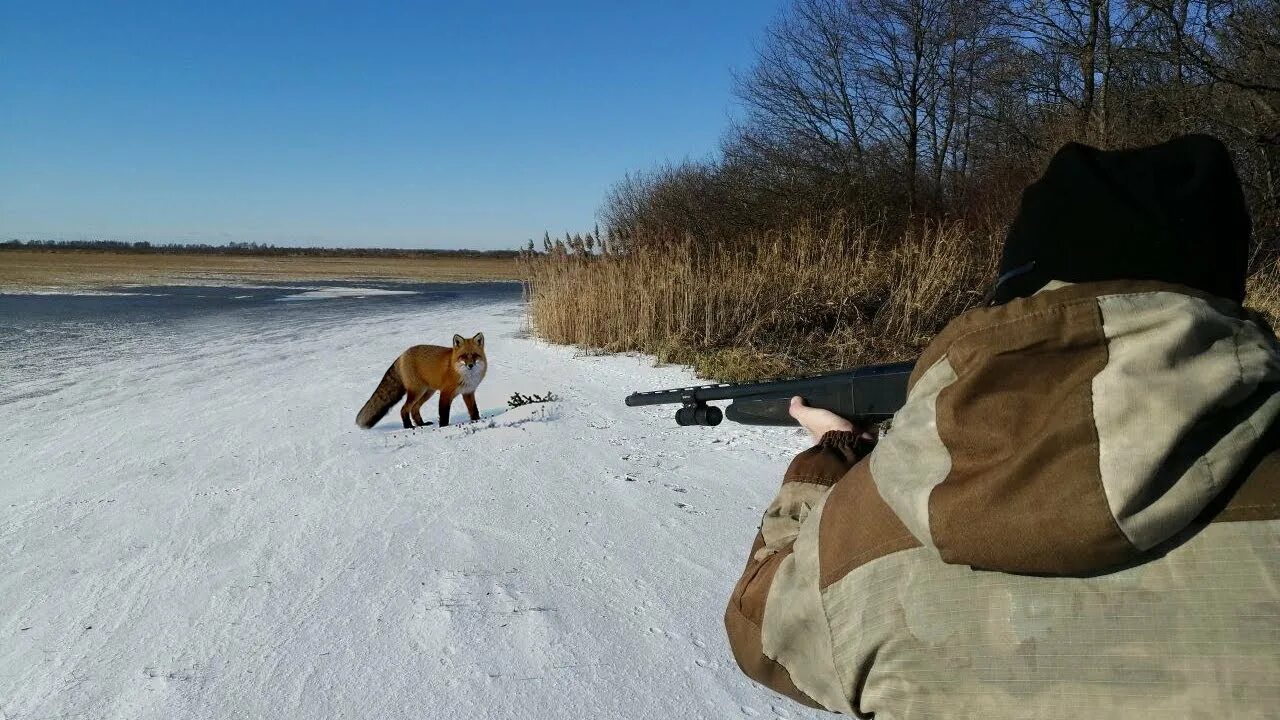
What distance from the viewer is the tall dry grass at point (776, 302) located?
9.55 metres

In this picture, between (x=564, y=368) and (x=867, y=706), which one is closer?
(x=867, y=706)

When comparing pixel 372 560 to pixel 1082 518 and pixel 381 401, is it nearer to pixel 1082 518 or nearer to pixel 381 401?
pixel 381 401

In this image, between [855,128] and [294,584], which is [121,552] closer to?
[294,584]

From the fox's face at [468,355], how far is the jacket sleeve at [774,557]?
483 cm

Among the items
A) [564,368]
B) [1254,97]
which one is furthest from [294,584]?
[1254,97]

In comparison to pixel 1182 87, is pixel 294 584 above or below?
below

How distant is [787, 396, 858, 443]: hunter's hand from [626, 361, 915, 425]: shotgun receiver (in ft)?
0.12

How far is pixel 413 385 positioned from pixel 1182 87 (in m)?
13.3

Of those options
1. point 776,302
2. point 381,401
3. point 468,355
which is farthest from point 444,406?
point 776,302

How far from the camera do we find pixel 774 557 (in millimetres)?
1430

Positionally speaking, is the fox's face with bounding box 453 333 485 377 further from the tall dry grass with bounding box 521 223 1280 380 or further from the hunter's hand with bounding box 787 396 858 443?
the hunter's hand with bounding box 787 396 858 443

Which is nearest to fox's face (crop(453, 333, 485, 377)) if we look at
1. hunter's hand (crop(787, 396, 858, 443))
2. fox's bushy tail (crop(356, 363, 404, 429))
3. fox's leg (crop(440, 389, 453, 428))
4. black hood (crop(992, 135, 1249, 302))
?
fox's leg (crop(440, 389, 453, 428))

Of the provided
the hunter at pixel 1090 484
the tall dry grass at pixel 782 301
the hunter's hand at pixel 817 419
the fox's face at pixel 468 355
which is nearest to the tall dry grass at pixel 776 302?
the tall dry grass at pixel 782 301

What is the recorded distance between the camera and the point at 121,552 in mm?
3918
